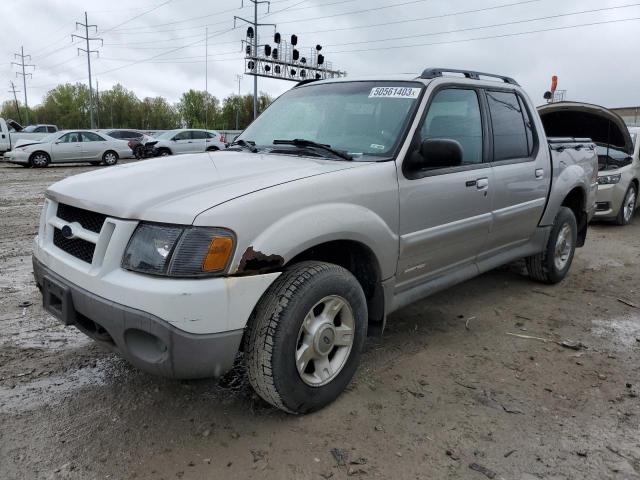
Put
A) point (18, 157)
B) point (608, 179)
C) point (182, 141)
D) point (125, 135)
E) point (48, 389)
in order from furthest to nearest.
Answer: point (125, 135), point (182, 141), point (18, 157), point (608, 179), point (48, 389)

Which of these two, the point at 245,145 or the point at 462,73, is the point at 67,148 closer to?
the point at 245,145

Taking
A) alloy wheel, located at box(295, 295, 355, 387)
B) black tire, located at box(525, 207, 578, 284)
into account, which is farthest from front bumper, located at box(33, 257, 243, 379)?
black tire, located at box(525, 207, 578, 284)

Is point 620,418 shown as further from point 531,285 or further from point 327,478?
point 531,285

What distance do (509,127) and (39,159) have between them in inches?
736

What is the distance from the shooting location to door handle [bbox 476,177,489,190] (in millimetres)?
3699

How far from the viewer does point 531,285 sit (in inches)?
207

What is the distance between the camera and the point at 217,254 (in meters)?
2.27

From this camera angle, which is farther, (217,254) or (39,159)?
(39,159)

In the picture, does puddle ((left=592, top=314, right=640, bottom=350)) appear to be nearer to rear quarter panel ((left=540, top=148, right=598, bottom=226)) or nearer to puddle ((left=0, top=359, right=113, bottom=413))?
rear quarter panel ((left=540, top=148, right=598, bottom=226))

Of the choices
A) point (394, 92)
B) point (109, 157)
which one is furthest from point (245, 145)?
point (109, 157)

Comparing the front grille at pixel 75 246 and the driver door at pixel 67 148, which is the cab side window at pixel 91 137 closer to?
the driver door at pixel 67 148

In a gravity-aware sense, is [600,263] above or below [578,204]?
below

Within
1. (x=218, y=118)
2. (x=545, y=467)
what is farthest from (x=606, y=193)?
(x=218, y=118)

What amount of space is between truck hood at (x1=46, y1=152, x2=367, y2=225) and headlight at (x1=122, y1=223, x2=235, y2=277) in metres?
0.06
